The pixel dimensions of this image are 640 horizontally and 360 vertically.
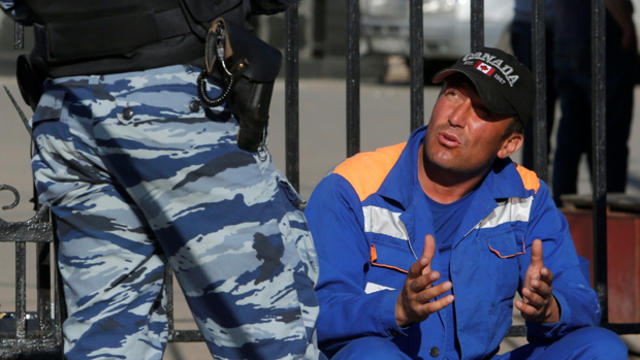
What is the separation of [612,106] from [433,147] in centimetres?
328

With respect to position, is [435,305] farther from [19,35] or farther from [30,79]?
[19,35]

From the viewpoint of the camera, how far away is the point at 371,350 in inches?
95.0

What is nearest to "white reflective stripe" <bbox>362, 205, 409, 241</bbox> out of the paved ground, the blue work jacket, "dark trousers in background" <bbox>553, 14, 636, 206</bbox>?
the blue work jacket

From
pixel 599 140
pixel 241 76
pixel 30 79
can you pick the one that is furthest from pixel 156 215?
pixel 599 140

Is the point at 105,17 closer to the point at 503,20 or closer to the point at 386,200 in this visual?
the point at 386,200

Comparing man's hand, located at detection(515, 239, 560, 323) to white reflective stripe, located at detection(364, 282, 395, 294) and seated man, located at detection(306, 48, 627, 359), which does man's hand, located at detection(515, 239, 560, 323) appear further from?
white reflective stripe, located at detection(364, 282, 395, 294)

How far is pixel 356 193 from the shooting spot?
262cm

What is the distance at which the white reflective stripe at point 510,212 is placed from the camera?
267cm

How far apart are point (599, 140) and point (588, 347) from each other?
79cm

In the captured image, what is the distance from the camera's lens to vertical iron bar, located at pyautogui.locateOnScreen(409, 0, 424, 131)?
9.87ft

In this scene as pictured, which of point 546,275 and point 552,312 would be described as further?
point 552,312

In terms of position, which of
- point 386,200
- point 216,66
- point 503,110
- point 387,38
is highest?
point 216,66

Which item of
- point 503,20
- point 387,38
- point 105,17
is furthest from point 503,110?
point 387,38

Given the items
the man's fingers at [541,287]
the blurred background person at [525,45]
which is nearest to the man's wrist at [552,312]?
the man's fingers at [541,287]
